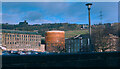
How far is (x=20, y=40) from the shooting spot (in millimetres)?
61281

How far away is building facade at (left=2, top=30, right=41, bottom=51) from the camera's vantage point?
57.3m

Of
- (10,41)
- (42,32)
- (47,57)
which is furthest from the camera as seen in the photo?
(42,32)

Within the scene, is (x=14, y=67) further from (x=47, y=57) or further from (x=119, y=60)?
(x=119, y=60)

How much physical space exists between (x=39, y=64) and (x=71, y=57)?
1.71 m

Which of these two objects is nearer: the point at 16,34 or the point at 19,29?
the point at 16,34

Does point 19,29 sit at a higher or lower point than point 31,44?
higher

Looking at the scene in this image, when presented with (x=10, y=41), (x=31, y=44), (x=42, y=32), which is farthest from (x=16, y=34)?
(x=42, y=32)

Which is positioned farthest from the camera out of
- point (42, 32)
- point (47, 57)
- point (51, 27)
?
point (51, 27)

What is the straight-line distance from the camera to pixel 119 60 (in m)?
6.75

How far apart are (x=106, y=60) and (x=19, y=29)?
196ft

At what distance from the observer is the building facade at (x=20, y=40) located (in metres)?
57.3

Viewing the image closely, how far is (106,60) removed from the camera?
22.1ft

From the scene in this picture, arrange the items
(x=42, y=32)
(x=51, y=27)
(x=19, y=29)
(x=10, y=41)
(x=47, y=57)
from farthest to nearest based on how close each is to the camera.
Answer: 1. (x=51, y=27)
2. (x=42, y=32)
3. (x=19, y=29)
4. (x=10, y=41)
5. (x=47, y=57)

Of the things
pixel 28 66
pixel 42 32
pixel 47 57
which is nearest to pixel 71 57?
pixel 47 57
